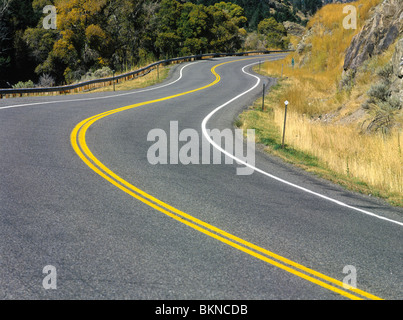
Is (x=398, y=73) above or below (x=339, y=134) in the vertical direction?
above

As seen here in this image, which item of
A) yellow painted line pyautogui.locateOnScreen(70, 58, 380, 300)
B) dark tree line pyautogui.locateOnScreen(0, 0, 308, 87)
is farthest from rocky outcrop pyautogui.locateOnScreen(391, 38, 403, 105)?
dark tree line pyautogui.locateOnScreen(0, 0, 308, 87)

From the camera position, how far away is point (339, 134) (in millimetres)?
12797

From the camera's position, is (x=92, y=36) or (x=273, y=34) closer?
(x=92, y=36)

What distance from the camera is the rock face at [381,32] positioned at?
18.2m

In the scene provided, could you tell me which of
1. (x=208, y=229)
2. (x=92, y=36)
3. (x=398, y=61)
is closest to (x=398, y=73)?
(x=398, y=61)

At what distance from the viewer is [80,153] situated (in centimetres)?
942

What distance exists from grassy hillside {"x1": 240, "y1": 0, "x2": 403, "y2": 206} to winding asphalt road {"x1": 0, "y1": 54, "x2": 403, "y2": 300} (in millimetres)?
889

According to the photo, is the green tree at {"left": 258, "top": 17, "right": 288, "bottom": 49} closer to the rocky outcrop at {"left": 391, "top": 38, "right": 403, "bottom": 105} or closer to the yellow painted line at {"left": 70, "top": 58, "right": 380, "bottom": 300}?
the rocky outcrop at {"left": 391, "top": 38, "right": 403, "bottom": 105}

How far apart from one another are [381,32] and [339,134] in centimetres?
927

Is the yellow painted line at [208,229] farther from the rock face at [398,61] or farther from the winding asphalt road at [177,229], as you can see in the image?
the rock face at [398,61]

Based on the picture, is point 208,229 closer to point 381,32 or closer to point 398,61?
point 398,61

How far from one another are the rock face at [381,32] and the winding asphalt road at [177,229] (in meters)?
11.9

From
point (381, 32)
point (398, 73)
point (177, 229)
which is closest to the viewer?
point (177, 229)
